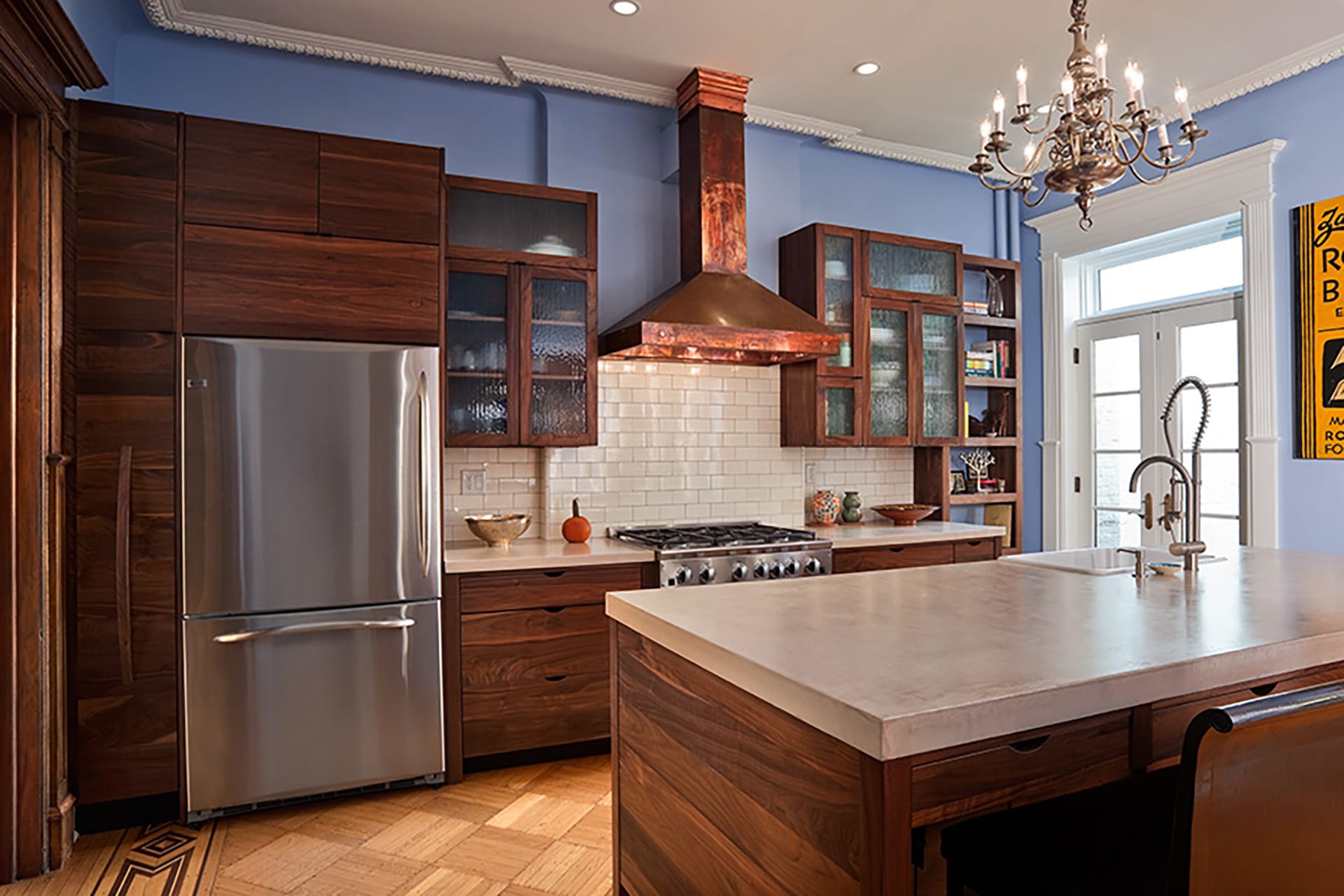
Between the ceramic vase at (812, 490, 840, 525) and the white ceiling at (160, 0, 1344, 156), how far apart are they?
211cm

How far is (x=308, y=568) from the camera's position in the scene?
2.93m

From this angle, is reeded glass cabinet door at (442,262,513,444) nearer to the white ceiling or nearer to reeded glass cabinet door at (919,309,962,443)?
the white ceiling

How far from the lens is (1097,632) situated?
1522 mm

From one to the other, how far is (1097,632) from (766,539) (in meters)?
2.28

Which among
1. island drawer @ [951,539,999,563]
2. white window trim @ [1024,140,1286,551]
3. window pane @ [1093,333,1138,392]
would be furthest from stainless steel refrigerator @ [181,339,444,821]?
window pane @ [1093,333,1138,392]

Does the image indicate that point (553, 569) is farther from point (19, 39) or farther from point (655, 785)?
point (19, 39)

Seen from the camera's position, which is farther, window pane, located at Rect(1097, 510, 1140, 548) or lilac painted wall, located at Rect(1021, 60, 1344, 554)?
window pane, located at Rect(1097, 510, 1140, 548)

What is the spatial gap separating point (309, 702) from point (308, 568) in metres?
0.48

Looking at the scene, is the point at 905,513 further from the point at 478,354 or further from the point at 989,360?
the point at 478,354

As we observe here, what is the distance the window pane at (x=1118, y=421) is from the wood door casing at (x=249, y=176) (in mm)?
4450

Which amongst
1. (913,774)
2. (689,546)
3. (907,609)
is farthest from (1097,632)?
(689,546)

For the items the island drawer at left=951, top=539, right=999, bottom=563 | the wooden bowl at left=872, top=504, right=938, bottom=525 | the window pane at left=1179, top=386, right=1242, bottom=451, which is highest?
the window pane at left=1179, top=386, right=1242, bottom=451

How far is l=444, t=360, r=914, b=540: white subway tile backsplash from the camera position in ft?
13.0

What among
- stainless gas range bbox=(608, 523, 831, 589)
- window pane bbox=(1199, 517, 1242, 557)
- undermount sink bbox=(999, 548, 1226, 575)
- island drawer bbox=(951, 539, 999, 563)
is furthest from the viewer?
island drawer bbox=(951, 539, 999, 563)
